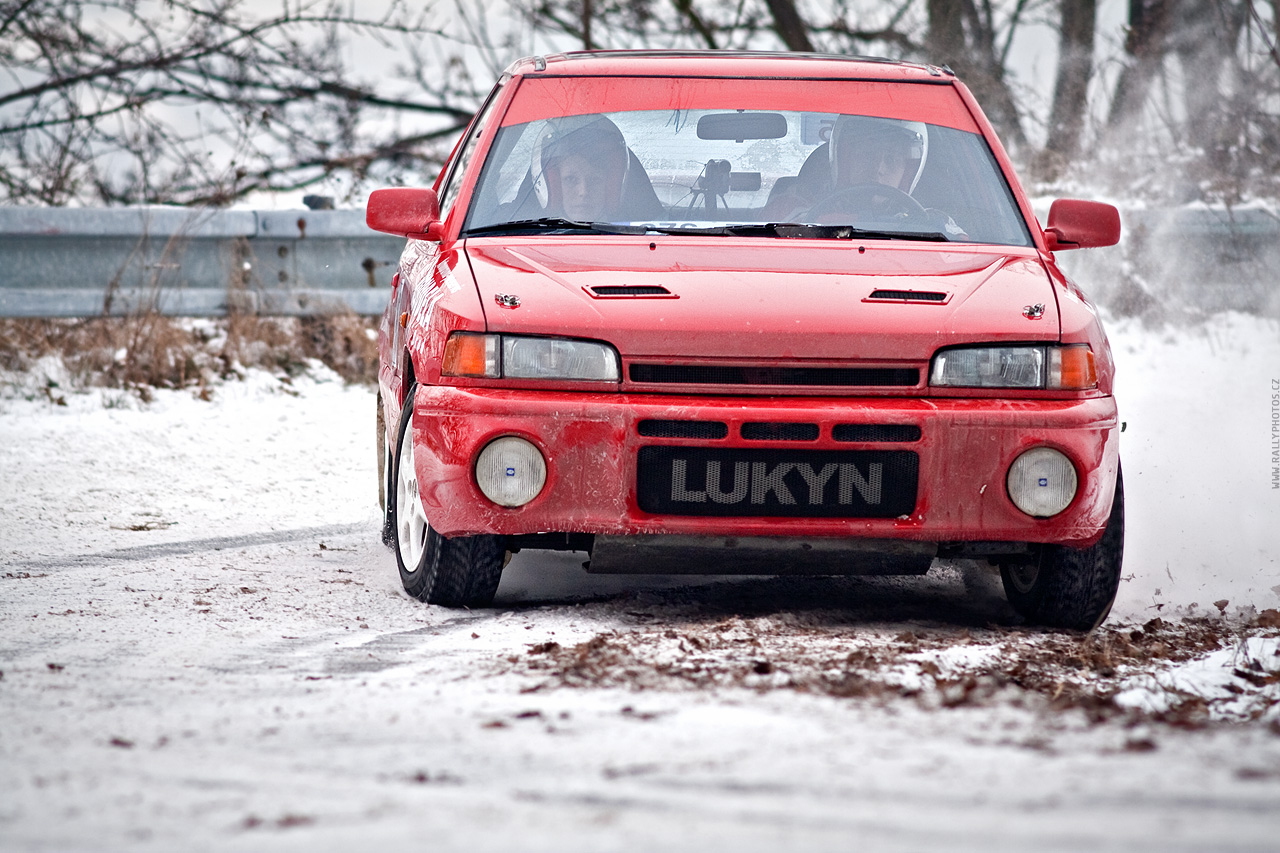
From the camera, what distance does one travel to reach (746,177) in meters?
4.83

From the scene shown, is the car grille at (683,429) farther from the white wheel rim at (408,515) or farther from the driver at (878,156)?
the driver at (878,156)

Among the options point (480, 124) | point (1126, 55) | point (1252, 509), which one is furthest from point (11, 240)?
point (1126, 55)

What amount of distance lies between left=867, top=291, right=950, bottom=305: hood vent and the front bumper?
11.0 inches

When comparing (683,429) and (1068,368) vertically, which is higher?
(1068,368)

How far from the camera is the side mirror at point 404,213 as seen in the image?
4699 mm

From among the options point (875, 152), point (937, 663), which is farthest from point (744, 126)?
point (937, 663)

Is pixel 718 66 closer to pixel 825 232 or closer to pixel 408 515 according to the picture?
pixel 825 232

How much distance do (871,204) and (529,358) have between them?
4.65 ft

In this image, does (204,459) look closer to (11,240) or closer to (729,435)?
(11,240)

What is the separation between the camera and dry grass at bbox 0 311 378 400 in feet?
26.8

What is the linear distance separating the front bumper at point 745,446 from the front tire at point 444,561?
292mm

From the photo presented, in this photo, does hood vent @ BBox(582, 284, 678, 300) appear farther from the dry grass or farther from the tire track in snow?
the dry grass

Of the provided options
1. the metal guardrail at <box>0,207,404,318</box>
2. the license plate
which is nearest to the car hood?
the license plate

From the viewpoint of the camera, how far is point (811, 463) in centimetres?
377
